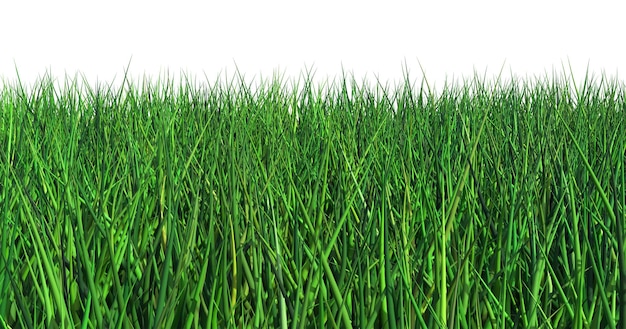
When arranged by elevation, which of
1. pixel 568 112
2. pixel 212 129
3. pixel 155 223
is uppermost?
pixel 568 112

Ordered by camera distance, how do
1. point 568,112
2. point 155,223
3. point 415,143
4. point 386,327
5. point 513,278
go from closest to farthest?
1. point 386,327
2. point 513,278
3. point 155,223
4. point 415,143
5. point 568,112

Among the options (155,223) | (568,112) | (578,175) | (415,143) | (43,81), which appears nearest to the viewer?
(155,223)

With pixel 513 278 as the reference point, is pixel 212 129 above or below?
above

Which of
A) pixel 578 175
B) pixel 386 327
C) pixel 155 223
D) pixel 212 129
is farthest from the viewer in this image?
pixel 212 129

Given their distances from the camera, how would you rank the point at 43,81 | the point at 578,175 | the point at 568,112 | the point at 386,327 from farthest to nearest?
the point at 43,81 < the point at 568,112 < the point at 578,175 < the point at 386,327

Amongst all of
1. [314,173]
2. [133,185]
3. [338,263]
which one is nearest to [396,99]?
[314,173]

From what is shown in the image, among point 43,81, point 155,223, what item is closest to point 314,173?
point 155,223

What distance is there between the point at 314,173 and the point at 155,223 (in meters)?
0.52

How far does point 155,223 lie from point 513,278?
866mm

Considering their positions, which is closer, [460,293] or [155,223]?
[460,293]

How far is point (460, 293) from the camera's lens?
1242 mm

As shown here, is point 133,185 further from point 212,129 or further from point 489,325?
point 489,325

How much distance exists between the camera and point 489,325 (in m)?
1.24

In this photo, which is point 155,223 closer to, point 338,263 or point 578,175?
point 338,263
